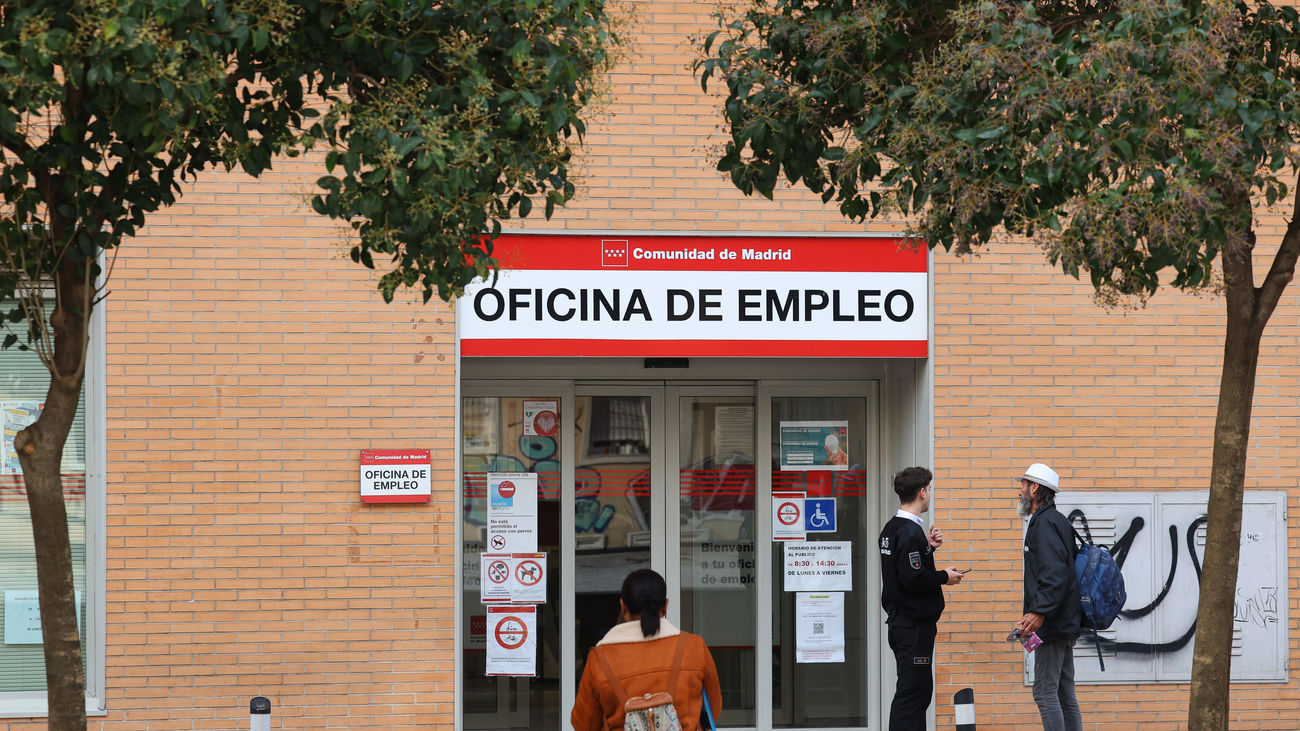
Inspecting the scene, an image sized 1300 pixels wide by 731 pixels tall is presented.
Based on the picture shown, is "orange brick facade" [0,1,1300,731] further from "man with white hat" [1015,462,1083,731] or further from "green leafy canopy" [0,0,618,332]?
"green leafy canopy" [0,0,618,332]

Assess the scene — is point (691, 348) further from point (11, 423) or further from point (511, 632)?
point (11, 423)

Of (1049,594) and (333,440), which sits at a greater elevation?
(333,440)

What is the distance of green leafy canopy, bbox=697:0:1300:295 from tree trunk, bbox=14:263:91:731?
110 inches

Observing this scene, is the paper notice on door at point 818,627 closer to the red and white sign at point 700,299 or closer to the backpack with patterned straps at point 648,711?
the red and white sign at point 700,299

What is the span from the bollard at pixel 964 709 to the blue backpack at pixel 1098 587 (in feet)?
4.47

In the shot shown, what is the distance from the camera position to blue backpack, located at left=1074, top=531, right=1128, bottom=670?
24.8 ft

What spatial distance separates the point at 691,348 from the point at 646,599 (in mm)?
4220

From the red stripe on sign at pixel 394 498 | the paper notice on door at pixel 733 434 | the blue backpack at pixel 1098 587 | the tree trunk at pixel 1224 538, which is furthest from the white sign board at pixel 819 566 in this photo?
the tree trunk at pixel 1224 538

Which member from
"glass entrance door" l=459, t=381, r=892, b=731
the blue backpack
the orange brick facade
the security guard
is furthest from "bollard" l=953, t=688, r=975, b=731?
"glass entrance door" l=459, t=381, r=892, b=731

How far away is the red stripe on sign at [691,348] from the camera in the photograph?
861 cm

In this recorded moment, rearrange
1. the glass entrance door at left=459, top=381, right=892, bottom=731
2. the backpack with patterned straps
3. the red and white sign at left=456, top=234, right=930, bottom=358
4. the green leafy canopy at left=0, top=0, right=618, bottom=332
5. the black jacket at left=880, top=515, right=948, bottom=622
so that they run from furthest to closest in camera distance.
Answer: the glass entrance door at left=459, top=381, right=892, bottom=731
the red and white sign at left=456, top=234, right=930, bottom=358
the black jacket at left=880, top=515, right=948, bottom=622
the backpack with patterned straps
the green leafy canopy at left=0, top=0, right=618, bottom=332

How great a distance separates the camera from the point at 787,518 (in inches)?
369

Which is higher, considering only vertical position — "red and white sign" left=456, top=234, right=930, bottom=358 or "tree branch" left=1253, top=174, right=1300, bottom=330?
"red and white sign" left=456, top=234, right=930, bottom=358

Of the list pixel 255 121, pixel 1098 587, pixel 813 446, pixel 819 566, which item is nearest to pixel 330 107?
pixel 255 121
